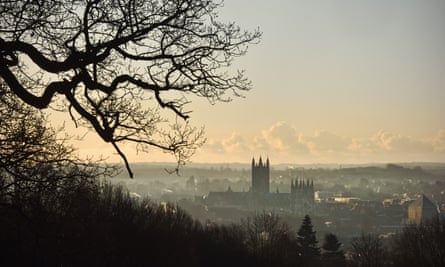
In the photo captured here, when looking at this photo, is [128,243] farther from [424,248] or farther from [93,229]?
[424,248]

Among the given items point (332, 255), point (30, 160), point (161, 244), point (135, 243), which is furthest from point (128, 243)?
point (332, 255)

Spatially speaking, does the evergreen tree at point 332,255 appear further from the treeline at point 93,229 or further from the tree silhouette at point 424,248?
the tree silhouette at point 424,248

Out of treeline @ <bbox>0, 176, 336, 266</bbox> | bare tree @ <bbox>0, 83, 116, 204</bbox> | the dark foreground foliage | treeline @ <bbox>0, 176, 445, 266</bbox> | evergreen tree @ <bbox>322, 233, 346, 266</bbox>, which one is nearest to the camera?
bare tree @ <bbox>0, 83, 116, 204</bbox>

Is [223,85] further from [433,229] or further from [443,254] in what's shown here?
[433,229]

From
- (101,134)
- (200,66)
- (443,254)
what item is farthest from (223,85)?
(443,254)

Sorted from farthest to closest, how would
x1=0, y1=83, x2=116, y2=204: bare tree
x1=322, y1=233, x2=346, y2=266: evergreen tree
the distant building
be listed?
the distant building
x1=322, y1=233, x2=346, y2=266: evergreen tree
x1=0, y1=83, x2=116, y2=204: bare tree

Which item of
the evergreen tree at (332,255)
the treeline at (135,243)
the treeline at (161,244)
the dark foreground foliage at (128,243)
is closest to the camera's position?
the dark foreground foliage at (128,243)

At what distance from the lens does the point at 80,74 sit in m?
5.70

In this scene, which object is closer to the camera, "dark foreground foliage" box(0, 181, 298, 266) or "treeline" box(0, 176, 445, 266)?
"dark foreground foliage" box(0, 181, 298, 266)

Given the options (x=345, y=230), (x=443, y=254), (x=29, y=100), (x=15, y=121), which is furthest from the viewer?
(x=345, y=230)

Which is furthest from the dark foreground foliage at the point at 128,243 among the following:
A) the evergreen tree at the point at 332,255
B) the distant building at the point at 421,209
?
the distant building at the point at 421,209

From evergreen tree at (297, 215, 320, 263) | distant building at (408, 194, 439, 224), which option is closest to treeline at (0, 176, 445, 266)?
evergreen tree at (297, 215, 320, 263)

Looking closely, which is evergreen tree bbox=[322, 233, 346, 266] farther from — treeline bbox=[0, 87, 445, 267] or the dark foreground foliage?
the dark foreground foliage

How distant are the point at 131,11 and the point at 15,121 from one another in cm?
205
